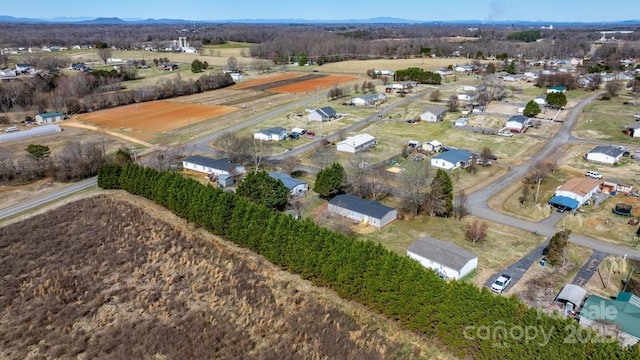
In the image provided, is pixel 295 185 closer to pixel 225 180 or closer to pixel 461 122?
pixel 225 180

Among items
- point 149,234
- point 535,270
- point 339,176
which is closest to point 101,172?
point 149,234

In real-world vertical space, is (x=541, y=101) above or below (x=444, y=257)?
above

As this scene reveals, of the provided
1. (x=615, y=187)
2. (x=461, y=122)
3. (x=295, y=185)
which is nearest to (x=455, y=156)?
(x=615, y=187)

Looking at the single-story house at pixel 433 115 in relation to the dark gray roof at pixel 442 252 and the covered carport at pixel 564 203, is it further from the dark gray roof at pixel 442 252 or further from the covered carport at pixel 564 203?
the dark gray roof at pixel 442 252

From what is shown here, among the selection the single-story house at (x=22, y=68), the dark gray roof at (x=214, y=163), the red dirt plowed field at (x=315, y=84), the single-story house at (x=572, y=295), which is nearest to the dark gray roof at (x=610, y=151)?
the single-story house at (x=572, y=295)

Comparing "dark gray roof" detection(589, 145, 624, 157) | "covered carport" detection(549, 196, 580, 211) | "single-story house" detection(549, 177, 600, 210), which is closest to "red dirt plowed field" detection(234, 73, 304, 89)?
"dark gray roof" detection(589, 145, 624, 157)

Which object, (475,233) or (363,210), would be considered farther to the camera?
(363,210)
